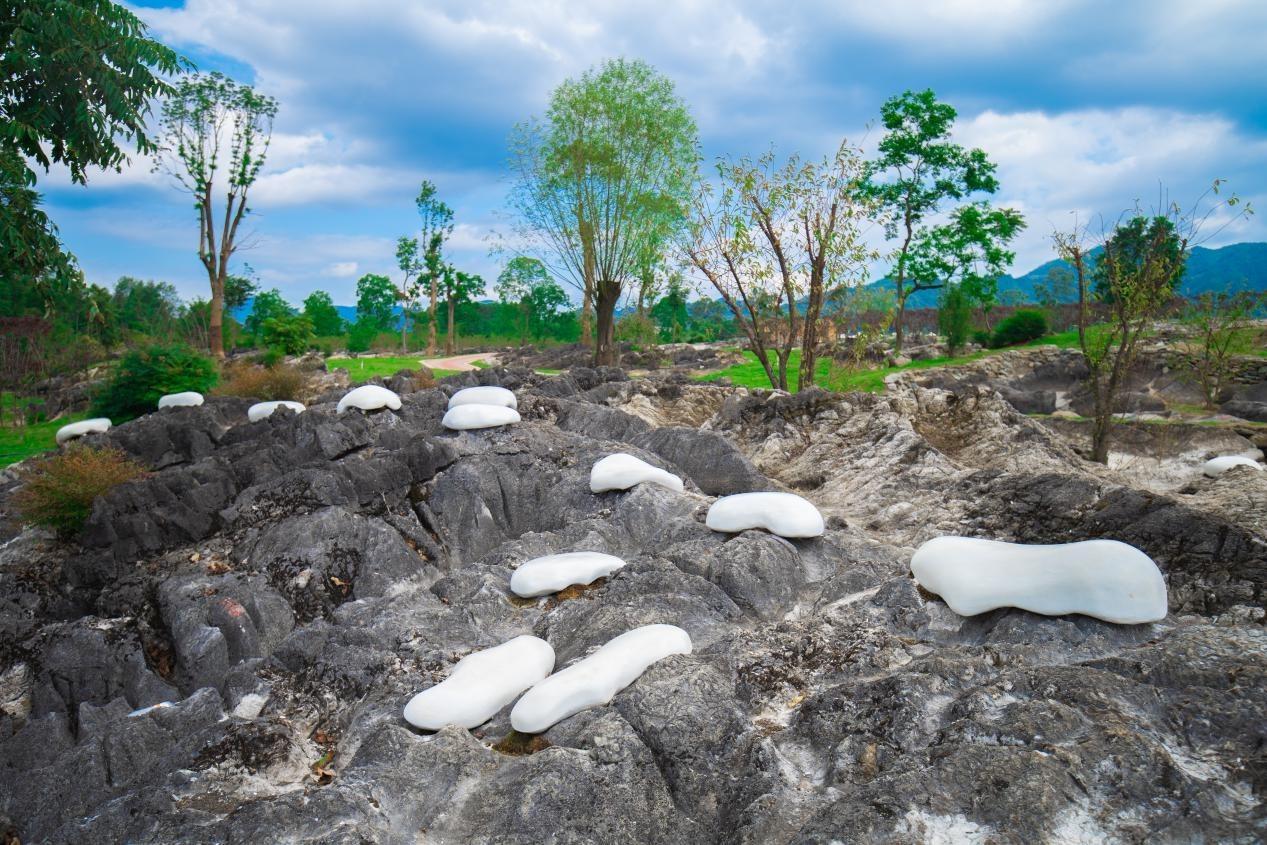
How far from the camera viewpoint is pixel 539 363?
45188 mm

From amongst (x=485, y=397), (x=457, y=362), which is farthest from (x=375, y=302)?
(x=485, y=397)

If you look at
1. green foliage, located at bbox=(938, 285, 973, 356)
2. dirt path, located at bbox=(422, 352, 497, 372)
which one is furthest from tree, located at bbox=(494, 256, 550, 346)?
green foliage, located at bbox=(938, 285, 973, 356)

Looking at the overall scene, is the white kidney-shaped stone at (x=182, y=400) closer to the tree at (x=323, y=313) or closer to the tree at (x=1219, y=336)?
the tree at (x=1219, y=336)

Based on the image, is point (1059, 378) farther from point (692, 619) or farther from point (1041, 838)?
point (1041, 838)

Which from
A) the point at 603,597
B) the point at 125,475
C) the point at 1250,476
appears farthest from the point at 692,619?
the point at 125,475

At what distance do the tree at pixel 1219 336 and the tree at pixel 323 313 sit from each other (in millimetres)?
74393

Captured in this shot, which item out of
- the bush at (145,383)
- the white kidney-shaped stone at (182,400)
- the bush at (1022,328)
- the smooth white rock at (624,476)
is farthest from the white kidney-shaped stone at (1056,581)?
the bush at (1022,328)

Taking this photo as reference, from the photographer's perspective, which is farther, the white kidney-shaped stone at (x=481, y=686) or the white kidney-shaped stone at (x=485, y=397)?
the white kidney-shaped stone at (x=485, y=397)

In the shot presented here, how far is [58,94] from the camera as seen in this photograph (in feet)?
33.0

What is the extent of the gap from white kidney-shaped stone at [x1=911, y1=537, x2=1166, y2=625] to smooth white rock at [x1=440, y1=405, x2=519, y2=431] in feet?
26.9

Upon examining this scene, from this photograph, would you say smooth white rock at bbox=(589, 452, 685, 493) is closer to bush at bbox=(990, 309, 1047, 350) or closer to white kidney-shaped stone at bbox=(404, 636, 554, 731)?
white kidney-shaped stone at bbox=(404, 636, 554, 731)

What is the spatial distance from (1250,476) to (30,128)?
16.3m

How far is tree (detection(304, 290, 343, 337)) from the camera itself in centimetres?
8213

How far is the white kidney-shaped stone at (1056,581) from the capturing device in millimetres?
6016
